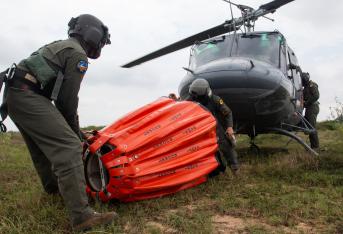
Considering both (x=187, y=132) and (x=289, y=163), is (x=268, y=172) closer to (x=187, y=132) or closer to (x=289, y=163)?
(x=289, y=163)

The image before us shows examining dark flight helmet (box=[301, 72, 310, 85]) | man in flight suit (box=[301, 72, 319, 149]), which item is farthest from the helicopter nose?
man in flight suit (box=[301, 72, 319, 149])

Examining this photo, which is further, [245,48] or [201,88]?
[245,48]

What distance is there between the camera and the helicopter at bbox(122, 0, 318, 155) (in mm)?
6367

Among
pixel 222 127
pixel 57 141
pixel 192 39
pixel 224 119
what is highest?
pixel 192 39

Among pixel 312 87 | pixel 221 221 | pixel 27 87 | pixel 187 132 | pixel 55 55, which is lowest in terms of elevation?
pixel 221 221

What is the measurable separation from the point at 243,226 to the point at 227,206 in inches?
23.3

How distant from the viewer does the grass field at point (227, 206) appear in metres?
3.55

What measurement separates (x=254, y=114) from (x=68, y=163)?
12.7ft

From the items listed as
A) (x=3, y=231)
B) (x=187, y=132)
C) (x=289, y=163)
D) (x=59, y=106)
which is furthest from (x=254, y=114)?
(x=3, y=231)

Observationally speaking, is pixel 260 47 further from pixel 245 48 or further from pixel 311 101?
pixel 311 101

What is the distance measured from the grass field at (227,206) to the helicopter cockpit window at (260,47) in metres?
2.29

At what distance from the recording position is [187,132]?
4805 mm

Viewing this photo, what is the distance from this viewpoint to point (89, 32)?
3854 millimetres

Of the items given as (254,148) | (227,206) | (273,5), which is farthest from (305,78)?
(227,206)
